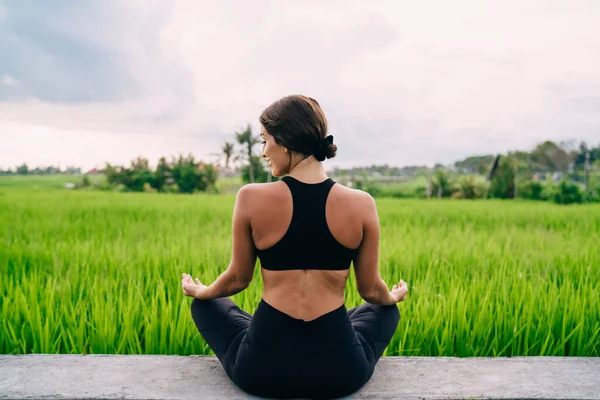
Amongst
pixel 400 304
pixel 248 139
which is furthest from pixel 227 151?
pixel 400 304

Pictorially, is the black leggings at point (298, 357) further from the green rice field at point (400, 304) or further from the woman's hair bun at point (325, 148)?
the green rice field at point (400, 304)

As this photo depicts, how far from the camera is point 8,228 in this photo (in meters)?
6.00

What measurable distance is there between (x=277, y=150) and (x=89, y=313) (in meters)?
1.84

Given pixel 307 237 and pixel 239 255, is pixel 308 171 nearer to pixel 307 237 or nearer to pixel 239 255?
pixel 307 237

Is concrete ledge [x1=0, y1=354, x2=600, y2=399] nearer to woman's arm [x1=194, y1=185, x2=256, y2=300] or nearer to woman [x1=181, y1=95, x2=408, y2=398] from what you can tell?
woman [x1=181, y1=95, x2=408, y2=398]

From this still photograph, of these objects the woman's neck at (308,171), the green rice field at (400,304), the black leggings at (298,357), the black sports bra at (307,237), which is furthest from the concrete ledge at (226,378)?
the woman's neck at (308,171)

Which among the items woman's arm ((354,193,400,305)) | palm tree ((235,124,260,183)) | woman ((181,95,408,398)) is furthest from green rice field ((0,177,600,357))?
palm tree ((235,124,260,183))

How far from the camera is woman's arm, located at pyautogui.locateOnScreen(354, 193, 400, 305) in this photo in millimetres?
1510

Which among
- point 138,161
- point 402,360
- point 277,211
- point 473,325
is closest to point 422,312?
point 473,325

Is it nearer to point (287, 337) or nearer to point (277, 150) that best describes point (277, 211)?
point (277, 150)

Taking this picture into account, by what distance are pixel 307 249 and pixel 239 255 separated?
0.86 feet

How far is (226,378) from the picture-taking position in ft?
5.76

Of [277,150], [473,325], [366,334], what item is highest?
[277,150]

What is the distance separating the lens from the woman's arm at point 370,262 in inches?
59.4
